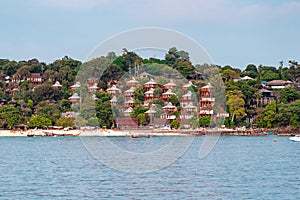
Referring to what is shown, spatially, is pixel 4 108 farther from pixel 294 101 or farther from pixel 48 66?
pixel 294 101

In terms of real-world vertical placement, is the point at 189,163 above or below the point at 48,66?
below

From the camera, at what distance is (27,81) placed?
326 ft

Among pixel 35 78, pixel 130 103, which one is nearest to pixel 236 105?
pixel 130 103

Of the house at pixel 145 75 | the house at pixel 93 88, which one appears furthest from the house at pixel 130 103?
the house at pixel 93 88

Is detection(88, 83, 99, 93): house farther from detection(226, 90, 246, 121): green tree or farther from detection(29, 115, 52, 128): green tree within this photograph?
detection(226, 90, 246, 121): green tree

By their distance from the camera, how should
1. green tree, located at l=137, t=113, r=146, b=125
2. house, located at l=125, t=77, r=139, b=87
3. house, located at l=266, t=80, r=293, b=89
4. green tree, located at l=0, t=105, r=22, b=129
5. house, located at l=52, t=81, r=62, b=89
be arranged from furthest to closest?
1. house, located at l=266, t=80, r=293, b=89
2. house, located at l=52, t=81, r=62, b=89
3. green tree, located at l=0, t=105, r=22, b=129
4. green tree, located at l=137, t=113, r=146, b=125
5. house, located at l=125, t=77, r=139, b=87

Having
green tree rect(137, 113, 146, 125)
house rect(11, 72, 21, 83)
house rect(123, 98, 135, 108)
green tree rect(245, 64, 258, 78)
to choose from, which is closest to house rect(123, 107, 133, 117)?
house rect(123, 98, 135, 108)

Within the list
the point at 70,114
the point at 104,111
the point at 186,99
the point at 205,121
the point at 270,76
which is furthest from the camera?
the point at 270,76

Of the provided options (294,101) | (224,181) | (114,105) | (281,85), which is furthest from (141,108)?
(224,181)

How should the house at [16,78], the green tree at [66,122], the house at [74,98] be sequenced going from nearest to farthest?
the green tree at [66,122] < the house at [74,98] < the house at [16,78]

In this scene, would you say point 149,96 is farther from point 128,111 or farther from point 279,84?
point 279,84

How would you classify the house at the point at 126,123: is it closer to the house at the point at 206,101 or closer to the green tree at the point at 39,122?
the house at the point at 206,101

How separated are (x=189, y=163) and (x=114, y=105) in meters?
32.1

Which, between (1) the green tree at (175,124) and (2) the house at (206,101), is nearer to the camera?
(2) the house at (206,101)
